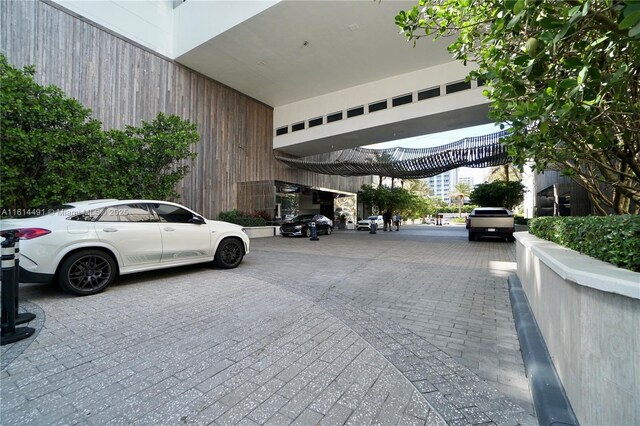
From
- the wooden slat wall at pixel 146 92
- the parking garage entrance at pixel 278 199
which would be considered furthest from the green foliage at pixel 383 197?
the wooden slat wall at pixel 146 92

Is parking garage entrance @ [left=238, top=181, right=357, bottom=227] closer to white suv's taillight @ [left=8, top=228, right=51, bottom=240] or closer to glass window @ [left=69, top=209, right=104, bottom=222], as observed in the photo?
glass window @ [left=69, top=209, right=104, bottom=222]

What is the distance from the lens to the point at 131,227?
17.5ft

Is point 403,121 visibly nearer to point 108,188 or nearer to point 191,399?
point 108,188

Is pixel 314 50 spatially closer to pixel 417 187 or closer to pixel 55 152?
pixel 55 152

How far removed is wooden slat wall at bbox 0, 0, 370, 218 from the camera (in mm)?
10188

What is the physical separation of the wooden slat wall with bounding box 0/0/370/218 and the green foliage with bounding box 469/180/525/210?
15.0 meters

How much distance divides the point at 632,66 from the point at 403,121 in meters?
14.0

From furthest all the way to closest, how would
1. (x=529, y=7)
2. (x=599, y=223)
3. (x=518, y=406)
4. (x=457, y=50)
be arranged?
(x=457, y=50) < (x=599, y=223) < (x=518, y=406) < (x=529, y=7)

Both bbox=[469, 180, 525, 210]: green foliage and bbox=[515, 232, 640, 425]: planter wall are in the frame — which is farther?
bbox=[469, 180, 525, 210]: green foliage

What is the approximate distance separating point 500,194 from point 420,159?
8236mm

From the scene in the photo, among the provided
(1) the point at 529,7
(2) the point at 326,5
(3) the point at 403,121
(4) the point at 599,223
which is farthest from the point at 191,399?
(3) the point at 403,121

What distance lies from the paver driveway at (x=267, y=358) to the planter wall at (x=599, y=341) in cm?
53

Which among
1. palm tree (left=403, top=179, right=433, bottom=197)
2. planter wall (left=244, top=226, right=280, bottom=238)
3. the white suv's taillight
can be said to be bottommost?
planter wall (left=244, top=226, right=280, bottom=238)

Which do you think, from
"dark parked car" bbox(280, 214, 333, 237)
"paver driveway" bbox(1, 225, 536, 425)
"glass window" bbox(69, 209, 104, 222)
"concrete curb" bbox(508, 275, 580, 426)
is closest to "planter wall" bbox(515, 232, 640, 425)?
"concrete curb" bbox(508, 275, 580, 426)
